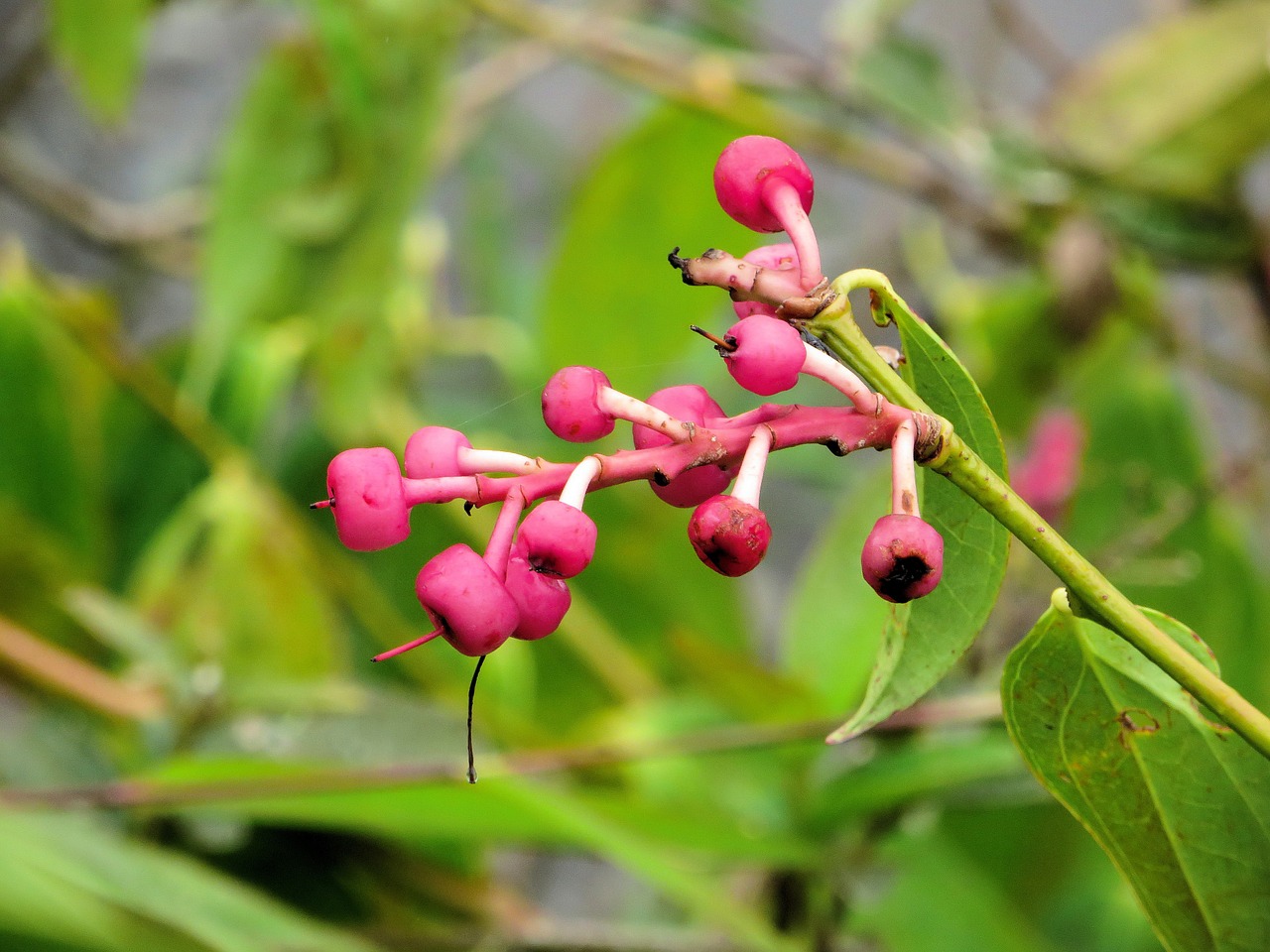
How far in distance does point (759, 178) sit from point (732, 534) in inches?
2.5

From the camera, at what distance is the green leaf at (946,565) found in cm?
23

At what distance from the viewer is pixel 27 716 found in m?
0.69

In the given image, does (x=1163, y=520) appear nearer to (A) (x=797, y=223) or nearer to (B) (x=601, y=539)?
(B) (x=601, y=539)

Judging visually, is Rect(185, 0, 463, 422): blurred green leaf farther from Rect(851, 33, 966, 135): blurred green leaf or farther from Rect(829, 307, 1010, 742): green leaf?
Rect(829, 307, 1010, 742): green leaf

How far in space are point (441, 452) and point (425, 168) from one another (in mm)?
570

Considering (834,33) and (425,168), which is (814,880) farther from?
(834,33)

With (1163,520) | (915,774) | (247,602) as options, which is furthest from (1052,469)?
(247,602)

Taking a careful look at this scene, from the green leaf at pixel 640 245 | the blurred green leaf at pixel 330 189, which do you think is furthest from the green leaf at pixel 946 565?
the blurred green leaf at pixel 330 189

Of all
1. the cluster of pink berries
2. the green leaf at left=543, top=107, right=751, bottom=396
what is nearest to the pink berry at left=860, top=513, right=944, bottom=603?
the cluster of pink berries

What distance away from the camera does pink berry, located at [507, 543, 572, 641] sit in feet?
0.66

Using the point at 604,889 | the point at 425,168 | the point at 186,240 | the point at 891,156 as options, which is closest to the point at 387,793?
the point at 425,168

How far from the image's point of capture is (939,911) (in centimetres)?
59

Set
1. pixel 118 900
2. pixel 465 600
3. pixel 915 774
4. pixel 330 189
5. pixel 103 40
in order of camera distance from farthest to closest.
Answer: pixel 330 189, pixel 103 40, pixel 915 774, pixel 118 900, pixel 465 600

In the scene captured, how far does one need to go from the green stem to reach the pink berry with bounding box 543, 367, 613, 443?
4 cm
